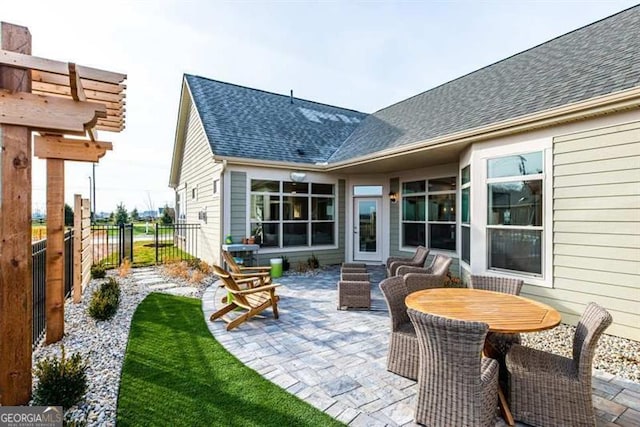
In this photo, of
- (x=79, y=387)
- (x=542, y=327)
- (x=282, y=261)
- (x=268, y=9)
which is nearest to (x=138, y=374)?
(x=79, y=387)

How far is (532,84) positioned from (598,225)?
3.21m

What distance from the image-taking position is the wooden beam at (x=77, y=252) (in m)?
5.30

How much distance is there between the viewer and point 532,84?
603cm

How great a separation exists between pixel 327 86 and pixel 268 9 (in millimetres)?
10015

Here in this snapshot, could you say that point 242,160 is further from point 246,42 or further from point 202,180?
point 246,42

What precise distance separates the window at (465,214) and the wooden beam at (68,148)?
658cm

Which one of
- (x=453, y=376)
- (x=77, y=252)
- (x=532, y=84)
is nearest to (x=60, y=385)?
(x=453, y=376)

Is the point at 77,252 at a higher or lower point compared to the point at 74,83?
lower

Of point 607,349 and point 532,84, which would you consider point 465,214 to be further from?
point 607,349

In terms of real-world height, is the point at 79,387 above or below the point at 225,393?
above

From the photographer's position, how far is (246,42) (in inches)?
392

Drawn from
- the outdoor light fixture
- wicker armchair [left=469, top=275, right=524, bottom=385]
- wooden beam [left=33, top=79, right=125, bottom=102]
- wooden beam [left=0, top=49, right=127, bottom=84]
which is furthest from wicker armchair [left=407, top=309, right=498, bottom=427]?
the outdoor light fixture

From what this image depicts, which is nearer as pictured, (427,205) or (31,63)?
(31,63)

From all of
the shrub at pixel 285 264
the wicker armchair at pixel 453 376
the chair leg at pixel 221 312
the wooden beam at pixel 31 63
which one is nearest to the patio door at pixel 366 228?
the shrub at pixel 285 264
